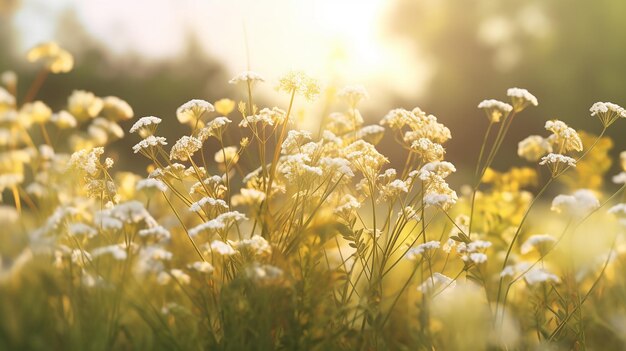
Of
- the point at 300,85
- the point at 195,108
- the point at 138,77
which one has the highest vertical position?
the point at 138,77

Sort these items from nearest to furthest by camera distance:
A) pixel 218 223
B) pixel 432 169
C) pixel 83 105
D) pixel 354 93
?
pixel 218 223 < pixel 83 105 < pixel 432 169 < pixel 354 93

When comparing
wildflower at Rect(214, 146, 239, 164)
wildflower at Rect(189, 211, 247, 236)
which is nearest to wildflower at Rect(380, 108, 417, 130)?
wildflower at Rect(214, 146, 239, 164)

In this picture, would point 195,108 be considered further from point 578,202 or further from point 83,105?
point 578,202

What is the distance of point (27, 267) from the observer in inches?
97.9

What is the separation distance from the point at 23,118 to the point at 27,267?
0.56 metres

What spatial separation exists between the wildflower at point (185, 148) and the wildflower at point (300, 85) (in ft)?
1.63

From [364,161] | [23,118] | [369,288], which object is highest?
[364,161]

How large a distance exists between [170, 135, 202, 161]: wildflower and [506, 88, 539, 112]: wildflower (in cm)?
148

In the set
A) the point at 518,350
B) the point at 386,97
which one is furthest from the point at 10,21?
the point at 518,350

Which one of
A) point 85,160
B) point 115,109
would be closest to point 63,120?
point 115,109

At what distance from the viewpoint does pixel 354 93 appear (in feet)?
12.1

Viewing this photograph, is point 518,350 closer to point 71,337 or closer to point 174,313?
point 174,313

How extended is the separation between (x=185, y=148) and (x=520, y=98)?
1.60 metres

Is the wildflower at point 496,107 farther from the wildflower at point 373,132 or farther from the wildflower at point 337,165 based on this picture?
the wildflower at point 337,165
